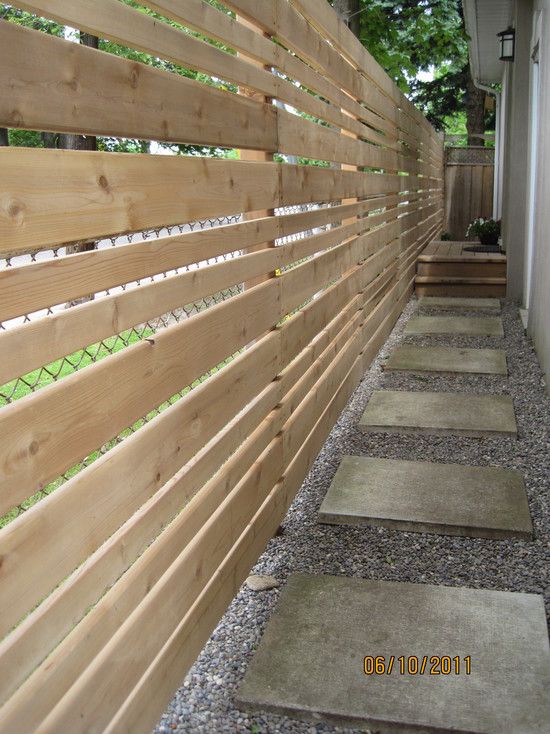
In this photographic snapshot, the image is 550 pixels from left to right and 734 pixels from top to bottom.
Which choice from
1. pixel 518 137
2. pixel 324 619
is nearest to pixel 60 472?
pixel 324 619

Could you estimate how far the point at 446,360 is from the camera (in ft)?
18.6

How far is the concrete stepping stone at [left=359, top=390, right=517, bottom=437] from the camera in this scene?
13.5 feet

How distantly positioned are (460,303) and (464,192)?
29.9ft

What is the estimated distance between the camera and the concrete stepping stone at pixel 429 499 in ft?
9.83

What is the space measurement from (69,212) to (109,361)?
33 cm

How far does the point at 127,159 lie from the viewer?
158 centimetres

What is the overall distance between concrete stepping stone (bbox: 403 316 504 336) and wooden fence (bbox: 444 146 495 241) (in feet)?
31.2

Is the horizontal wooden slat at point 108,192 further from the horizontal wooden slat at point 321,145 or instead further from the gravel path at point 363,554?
the gravel path at point 363,554

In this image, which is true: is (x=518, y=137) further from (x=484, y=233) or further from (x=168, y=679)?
(x=168, y=679)

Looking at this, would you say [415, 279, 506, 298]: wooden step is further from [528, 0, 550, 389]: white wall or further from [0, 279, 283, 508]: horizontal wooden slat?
[0, 279, 283, 508]: horizontal wooden slat

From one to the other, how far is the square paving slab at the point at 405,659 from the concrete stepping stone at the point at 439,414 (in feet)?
5.46

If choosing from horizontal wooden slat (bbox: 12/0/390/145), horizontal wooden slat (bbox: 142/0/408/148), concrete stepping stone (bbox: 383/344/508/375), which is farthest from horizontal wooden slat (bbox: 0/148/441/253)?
concrete stepping stone (bbox: 383/344/508/375)

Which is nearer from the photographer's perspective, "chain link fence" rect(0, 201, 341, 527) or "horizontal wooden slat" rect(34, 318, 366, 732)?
"horizontal wooden slat" rect(34, 318, 366, 732)

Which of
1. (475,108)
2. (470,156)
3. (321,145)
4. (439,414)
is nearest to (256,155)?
(321,145)
